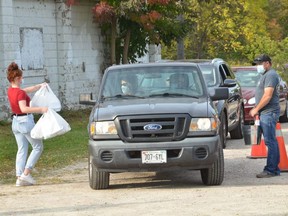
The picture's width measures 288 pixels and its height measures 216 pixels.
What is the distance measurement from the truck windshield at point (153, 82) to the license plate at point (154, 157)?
A: 4.64 feet

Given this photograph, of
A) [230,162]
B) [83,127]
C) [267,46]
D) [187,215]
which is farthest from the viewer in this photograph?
[267,46]

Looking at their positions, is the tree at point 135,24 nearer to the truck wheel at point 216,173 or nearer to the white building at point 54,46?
the white building at point 54,46

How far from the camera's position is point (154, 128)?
11875mm

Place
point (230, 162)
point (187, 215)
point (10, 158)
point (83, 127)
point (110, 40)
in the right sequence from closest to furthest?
point (187, 215) < point (230, 162) < point (10, 158) < point (83, 127) < point (110, 40)

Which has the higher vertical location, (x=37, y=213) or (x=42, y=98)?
(x=42, y=98)

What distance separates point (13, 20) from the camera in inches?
937

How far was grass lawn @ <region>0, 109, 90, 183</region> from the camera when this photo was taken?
1516 cm

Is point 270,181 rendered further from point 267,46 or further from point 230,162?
point 267,46

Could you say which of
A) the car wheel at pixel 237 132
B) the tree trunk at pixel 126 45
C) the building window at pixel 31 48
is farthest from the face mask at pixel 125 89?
the tree trunk at pixel 126 45

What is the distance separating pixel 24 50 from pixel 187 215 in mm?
15899

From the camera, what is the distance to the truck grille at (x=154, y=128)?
38.9 feet

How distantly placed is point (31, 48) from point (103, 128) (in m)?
13.9

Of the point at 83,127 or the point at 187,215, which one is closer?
the point at 187,215

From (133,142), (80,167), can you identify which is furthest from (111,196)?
(80,167)
